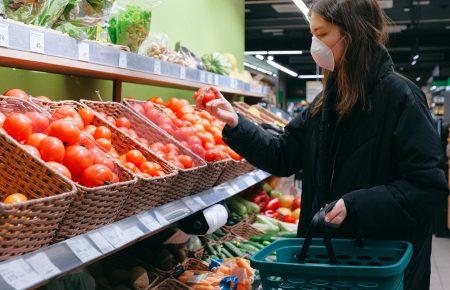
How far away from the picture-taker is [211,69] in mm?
4270

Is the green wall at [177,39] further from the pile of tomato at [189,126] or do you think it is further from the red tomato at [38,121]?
the red tomato at [38,121]

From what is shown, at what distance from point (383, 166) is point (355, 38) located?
0.44 meters

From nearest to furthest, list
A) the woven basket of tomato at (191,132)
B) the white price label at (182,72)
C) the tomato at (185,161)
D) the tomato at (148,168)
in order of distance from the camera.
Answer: the tomato at (148,168)
the tomato at (185,161)
the woven basket of tomato at (191,132)
the white price label at (182,72)

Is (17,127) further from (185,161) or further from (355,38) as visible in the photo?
(355,38)

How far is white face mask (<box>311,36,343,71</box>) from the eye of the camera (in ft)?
6.23

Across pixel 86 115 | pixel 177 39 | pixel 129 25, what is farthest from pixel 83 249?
pixel 177 39

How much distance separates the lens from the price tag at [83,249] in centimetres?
141

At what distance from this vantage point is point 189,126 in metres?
3.00

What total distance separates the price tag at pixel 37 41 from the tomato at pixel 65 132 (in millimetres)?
234

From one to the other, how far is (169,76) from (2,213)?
1.69 meters

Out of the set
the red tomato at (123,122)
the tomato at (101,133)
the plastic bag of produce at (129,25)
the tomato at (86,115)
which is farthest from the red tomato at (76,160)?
the plastic bag of produce at (129,25)

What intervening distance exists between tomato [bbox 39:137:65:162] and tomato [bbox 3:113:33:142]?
6 centimetres

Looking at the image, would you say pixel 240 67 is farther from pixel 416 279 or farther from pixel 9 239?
A: pixel 9 239

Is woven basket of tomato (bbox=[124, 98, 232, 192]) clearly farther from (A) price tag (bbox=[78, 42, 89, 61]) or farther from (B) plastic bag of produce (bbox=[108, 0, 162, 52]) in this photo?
(A) price tag (bbox=[78, 42, 89, 61])
